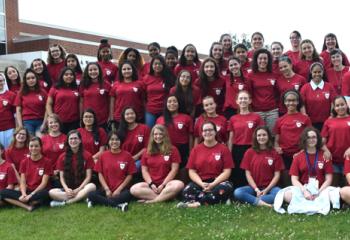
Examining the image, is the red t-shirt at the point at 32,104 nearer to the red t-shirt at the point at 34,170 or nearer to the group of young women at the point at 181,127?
the group of young women at the point at 181,127

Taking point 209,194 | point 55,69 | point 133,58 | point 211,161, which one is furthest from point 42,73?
point 209,194

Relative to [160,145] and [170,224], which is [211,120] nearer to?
[160,145]

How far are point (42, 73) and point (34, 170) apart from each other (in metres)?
2.76

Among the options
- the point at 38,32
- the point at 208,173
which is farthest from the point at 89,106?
the point at 38,32

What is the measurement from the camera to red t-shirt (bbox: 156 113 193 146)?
9977 millimetres

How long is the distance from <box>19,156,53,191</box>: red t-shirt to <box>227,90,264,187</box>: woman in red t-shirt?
11.5 feet

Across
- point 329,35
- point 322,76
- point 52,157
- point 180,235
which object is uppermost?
point 329,35

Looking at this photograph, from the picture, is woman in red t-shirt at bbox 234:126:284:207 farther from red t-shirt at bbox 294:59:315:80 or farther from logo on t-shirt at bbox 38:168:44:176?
logo on t-shirt at bbox 38:168:44:176

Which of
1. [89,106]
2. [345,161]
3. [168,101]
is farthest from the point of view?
[89,106]

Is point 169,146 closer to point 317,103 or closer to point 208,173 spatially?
point 208,173

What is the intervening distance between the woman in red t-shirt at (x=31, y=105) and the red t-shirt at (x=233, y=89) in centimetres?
397

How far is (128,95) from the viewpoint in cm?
1068

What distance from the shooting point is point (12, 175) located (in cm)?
991

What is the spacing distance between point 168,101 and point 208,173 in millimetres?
1646
